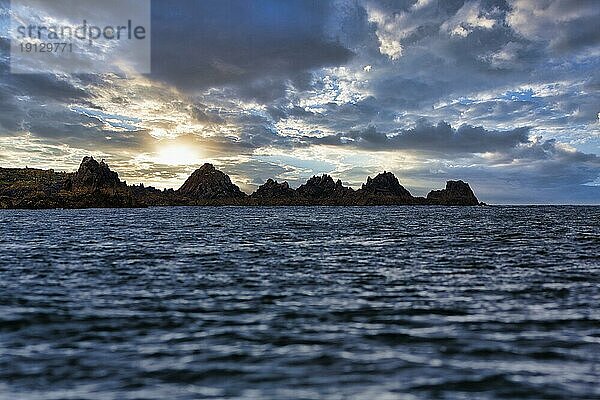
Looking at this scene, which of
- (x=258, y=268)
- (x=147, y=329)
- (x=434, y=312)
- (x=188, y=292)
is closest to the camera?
(x=147, y=329)

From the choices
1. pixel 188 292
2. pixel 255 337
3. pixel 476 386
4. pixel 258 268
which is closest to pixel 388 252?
pixel 258 268

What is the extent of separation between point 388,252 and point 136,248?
21.6 m

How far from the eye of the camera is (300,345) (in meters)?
13.1

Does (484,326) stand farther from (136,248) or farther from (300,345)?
(136,248)

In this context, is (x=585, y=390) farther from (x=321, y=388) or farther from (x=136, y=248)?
(x=136, y=248)

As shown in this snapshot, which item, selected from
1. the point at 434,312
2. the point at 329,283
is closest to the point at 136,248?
the point at 329,283

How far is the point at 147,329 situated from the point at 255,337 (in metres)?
3.59

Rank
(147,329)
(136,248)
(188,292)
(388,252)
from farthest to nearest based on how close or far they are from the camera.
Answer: (136,248) < (388,252) < (188,292) < (147,329)

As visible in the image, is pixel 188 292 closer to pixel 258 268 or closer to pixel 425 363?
pixel 258 268

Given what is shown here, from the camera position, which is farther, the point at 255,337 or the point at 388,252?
the point at 388,252

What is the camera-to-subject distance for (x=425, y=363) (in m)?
11.7

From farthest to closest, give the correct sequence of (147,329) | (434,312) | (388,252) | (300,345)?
(388,252) < (434,312) < (147,329) < (300,345)

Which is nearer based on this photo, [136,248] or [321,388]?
[321,388]

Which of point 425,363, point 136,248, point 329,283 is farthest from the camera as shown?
point 136,248
